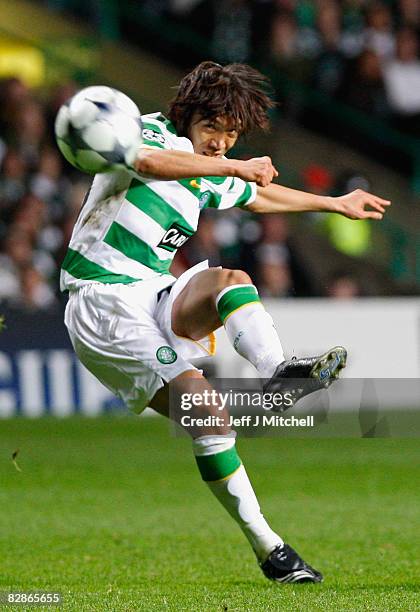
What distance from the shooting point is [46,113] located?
16.3m

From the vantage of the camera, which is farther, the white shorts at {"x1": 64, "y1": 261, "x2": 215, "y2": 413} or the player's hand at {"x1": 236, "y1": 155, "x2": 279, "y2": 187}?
the white shorts at {"x1": 64, "y1": 261, "x2": 215, "y2": 413}

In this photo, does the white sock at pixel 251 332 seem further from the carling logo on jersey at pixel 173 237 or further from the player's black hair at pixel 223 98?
the player's black hair at pixel 223 98

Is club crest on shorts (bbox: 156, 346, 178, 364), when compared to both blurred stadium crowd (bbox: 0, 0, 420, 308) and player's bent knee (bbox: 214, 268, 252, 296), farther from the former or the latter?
blurred stadium crowd (bbox: 0, 0, 420, 308)

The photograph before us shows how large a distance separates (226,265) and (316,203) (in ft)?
29.4

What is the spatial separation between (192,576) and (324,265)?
35.2 feet

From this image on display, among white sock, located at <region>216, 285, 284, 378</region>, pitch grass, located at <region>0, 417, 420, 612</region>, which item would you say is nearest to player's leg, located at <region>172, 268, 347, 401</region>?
white sock, located at <region>216, 285, 284, 378</region>

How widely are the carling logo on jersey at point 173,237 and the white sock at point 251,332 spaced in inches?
18.0

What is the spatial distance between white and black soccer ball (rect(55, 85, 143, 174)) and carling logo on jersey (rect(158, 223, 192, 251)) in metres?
0.59

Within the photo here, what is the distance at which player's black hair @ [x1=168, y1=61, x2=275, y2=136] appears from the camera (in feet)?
18.9

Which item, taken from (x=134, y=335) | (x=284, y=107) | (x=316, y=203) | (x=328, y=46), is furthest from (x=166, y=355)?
(x=328, y=46)

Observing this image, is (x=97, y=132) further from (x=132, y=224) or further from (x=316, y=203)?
(x=316, y=203)

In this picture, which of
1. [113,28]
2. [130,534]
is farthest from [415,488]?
[113,28]

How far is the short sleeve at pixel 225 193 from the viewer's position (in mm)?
6059

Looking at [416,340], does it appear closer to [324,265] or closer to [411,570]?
[324,265]
